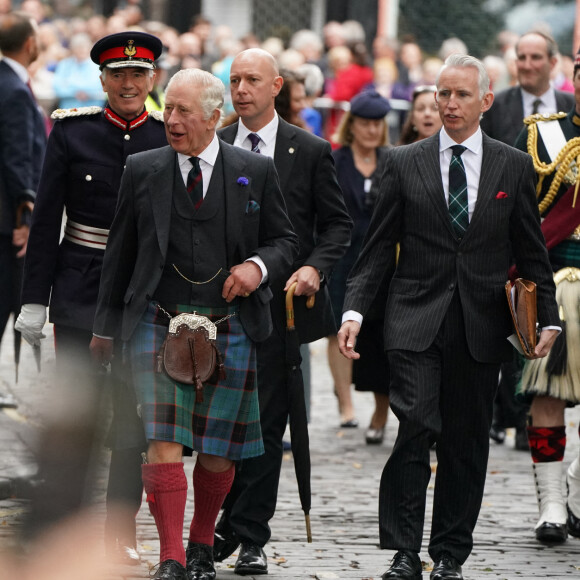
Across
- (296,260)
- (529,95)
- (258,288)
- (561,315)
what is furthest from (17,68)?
(561,315)

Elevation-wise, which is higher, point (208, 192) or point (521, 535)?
point (208, 192)

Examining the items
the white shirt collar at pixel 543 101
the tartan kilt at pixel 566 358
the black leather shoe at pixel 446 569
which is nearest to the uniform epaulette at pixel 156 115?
the tartan kilt at pixel 566 358

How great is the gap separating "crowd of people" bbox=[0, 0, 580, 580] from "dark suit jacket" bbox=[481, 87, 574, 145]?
2.26 m

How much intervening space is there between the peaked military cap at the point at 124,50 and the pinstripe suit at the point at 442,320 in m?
1.11

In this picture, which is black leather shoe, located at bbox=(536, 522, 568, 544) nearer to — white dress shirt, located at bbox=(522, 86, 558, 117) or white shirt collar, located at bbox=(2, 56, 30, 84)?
white dress shirt, located at bbox=(522, 86, 558, 117)

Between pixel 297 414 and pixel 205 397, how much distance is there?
0.65m

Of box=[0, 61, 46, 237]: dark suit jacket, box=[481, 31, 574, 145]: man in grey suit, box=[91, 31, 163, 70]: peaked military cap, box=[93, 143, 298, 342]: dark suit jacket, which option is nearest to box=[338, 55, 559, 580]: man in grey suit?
box=[93, 143, 298, 342]: dark suit jacket

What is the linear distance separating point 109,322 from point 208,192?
63 centimetres

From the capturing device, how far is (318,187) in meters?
6.70

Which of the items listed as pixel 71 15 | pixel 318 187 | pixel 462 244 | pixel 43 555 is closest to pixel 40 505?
pixel 43 555

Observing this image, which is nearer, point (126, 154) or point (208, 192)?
point (208, 192)

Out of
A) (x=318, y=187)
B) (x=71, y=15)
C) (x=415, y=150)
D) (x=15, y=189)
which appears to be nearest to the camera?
(x=415, y=150)

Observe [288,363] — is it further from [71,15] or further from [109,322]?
[71,15]

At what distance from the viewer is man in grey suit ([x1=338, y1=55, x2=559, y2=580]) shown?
5941 mm
